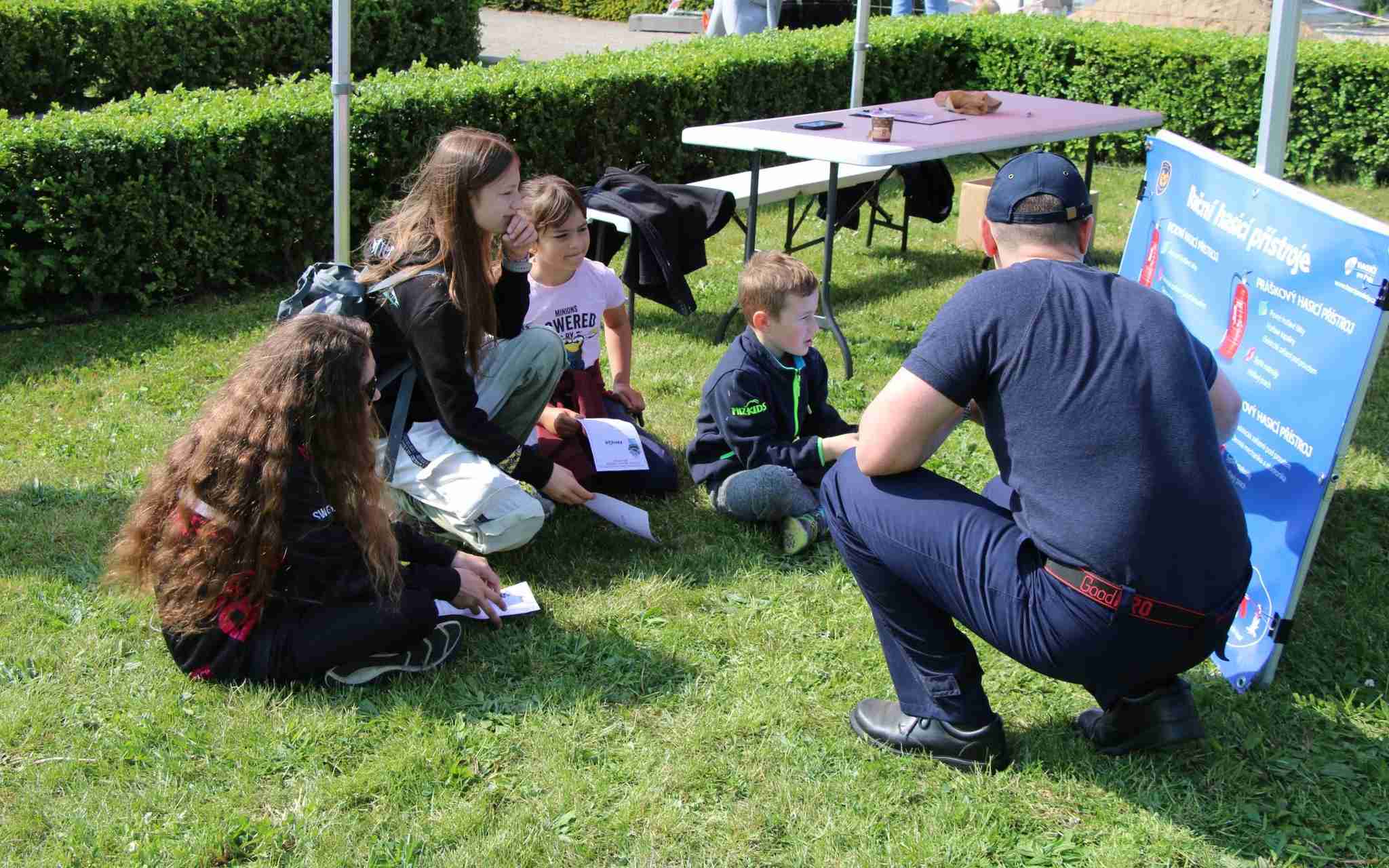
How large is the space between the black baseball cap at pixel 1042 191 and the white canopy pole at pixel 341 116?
2437 millimetres

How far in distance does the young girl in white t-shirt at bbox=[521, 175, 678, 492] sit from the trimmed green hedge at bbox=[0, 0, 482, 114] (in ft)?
25.6

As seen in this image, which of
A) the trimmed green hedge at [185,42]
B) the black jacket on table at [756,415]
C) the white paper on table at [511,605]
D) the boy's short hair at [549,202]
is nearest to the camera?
the white paper on table at [511,605]

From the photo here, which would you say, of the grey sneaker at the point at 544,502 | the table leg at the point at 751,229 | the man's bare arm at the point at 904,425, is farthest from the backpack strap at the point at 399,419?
the table leg at the point at 751,229

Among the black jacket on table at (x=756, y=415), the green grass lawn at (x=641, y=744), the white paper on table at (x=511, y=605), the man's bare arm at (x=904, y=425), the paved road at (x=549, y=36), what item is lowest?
the green grass lawn at (x=641, y=744)

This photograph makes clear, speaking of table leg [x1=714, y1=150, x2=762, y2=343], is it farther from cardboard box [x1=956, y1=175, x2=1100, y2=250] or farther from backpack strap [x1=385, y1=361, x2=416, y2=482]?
backpack strap [x1=385, y1=361, x2=416, y2=482]

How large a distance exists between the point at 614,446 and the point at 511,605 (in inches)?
35.2

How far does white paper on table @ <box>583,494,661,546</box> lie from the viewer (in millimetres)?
3951

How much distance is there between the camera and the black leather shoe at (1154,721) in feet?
9.31

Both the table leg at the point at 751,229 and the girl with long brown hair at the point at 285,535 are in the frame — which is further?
the table leg at the point at 751,229

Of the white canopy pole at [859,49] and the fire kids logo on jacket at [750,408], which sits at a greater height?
the white canopy pole at [859,49]

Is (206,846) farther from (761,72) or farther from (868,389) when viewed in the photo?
(761,72)

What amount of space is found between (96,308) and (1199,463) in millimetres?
5379

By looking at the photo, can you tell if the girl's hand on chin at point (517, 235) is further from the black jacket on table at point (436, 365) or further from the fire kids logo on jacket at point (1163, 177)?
the fire kids logo on jacket at point (1163, 177)

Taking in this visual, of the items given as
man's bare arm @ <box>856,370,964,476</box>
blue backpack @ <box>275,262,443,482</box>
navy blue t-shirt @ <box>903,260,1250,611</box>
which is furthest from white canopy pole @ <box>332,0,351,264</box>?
navy blue t-shirt @ <box>903,260,1250,611</box>
